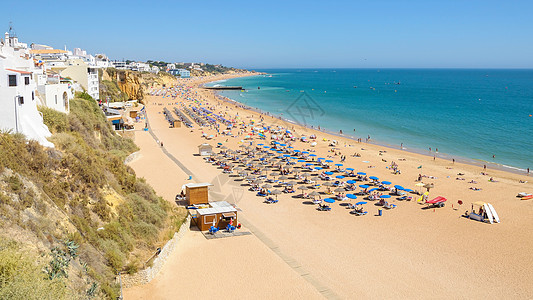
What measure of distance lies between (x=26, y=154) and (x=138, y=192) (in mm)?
4743

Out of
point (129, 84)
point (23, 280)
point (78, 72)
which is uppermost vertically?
point (78, 72)

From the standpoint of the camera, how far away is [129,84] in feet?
174

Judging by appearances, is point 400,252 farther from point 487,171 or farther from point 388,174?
point 487,171

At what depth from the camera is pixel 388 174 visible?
2548 centimetres

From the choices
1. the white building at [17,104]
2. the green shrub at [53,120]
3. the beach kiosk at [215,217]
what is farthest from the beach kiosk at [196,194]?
the white building at [17,104]

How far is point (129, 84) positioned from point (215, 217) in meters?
43.3

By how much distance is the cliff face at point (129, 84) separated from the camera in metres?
51.9

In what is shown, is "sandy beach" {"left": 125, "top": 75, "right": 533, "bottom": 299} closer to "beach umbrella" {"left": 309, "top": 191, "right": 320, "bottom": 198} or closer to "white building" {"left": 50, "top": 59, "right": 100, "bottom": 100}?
"beach umbrella" {"left": 309, "top": 191, "right": 320, "bottom": 198}

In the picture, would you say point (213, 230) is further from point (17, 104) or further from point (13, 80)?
point (13, 80)

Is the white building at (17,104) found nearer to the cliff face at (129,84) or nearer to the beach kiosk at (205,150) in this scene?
the beach kiosk at (205,150)

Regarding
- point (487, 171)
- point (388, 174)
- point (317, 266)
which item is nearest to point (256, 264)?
point (317, 266)

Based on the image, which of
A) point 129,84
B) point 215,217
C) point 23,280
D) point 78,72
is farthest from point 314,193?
point 129,84

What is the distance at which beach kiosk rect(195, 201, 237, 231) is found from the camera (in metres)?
15.2

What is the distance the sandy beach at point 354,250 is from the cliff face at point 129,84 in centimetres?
3246
